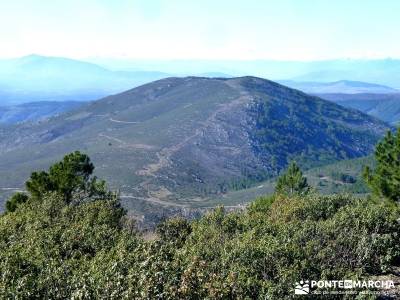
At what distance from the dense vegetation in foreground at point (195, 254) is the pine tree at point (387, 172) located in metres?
16.4

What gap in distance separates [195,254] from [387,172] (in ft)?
141

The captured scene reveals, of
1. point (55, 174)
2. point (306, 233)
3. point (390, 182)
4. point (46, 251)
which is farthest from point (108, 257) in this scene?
point (390, 182)

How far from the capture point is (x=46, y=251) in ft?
90.7

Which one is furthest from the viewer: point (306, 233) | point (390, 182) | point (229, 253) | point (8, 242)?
point (390, 182)

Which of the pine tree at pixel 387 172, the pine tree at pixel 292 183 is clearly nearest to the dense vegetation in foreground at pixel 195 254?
the pine tree at pixel 387 172

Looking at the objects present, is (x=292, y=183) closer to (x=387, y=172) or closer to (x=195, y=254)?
(x=387, y=172)

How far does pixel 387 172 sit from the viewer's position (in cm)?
5934

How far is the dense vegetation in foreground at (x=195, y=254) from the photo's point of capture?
60.4 feet

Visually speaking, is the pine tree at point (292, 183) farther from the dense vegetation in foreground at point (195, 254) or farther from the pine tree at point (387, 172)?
the dense vegetation in foreground at point (195, 254)

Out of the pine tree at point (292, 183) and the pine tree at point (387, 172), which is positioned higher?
the pine tree at point (387, 172)

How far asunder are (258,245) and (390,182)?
39785 mm

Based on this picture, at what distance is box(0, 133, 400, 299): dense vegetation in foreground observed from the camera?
60.4 feet

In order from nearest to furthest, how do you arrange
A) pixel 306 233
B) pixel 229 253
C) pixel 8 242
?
pixel 229 253, pixel 306 233, pixel 8 242

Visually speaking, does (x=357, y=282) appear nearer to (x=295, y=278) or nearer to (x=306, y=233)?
(x=295, y=278)
